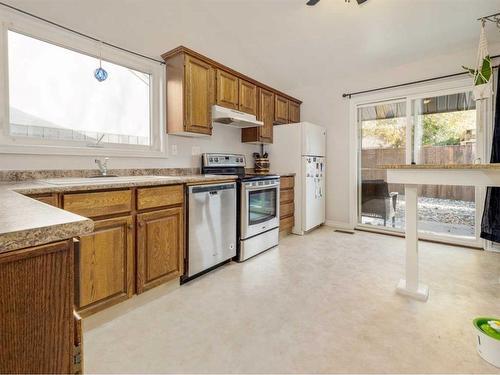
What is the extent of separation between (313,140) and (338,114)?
0.76 m

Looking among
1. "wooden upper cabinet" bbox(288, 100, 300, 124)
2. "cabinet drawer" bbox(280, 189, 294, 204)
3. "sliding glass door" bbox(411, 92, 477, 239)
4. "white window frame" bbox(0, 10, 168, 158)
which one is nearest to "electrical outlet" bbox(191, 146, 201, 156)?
"white window frame" bbox(0, 10, 168, 158)

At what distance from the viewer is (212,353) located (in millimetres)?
1442

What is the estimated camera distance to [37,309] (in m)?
0.52

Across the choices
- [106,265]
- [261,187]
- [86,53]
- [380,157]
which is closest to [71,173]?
[106,265]

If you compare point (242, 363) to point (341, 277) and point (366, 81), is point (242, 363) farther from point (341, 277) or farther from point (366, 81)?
point (366, 81)

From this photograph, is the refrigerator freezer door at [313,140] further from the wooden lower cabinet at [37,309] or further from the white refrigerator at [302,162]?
the wooden lower cabinet at [37,309]

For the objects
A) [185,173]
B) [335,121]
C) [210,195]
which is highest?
[335,121]

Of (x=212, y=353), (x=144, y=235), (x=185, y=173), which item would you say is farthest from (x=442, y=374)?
(x=185, y=173)

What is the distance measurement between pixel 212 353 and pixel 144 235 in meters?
0.95

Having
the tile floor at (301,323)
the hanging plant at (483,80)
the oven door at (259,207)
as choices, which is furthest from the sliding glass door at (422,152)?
the oven door at (259,207)

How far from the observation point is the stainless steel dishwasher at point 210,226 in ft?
7.46

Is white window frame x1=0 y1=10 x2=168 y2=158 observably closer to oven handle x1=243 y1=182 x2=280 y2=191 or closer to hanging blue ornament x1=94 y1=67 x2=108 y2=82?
hanging blue ornament x1=94 y1=67 x2=108 y2=82

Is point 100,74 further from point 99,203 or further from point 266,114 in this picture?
point 266,114

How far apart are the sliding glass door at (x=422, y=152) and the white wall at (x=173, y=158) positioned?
6.16 feet
